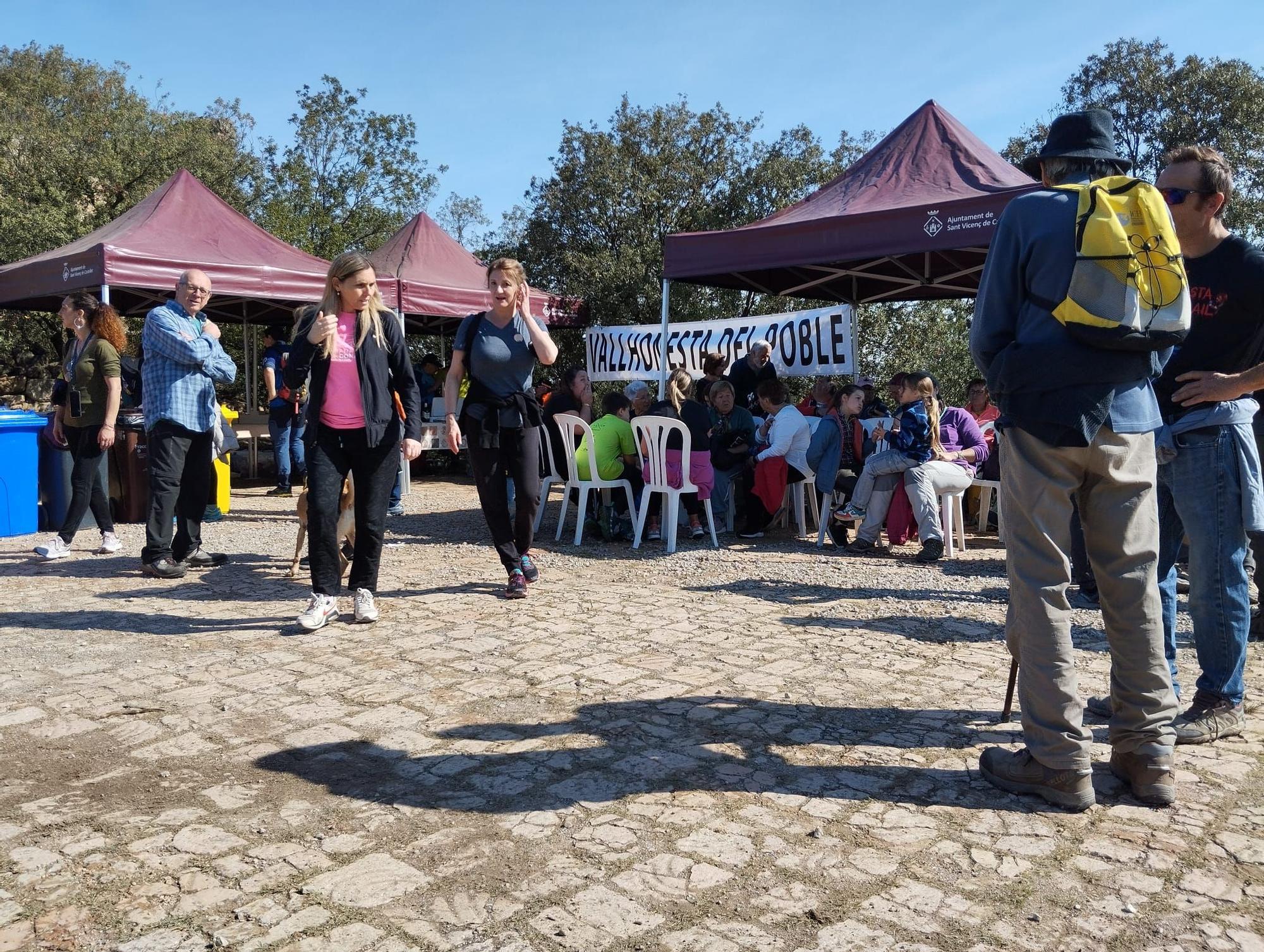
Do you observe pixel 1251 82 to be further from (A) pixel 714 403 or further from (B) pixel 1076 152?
(B) pixel 1076 152

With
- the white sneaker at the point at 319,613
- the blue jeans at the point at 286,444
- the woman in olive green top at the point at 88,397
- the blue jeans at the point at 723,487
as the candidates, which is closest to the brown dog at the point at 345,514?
the white sneaker at the point at 319,613

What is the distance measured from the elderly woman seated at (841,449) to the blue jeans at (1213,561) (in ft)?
15.7

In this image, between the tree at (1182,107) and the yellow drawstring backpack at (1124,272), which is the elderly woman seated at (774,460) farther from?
the tree at (1182,107)

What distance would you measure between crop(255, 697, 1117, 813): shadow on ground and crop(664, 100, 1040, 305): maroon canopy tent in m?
A: 5.77

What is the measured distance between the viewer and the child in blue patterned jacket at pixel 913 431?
781cm

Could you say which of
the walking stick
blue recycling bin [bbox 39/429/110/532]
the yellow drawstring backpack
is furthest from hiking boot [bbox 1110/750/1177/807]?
blue recycling bin [bbox 39/429/110/532]

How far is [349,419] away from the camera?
5.42m

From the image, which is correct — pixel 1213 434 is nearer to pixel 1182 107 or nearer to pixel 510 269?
pixel 510 269

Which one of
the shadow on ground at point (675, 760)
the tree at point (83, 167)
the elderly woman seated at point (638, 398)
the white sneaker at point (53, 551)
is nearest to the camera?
the shadow on ground at point (675, 760)

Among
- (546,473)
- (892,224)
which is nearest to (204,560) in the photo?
(546,473)

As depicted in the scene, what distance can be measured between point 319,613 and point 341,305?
5.24 ft

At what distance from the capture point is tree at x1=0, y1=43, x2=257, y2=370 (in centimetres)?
2123

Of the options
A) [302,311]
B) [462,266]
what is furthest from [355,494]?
[462,266]

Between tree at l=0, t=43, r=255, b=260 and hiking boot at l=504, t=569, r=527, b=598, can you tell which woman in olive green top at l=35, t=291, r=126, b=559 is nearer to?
hiking boot at l=504, t=569, r=527, b=598
